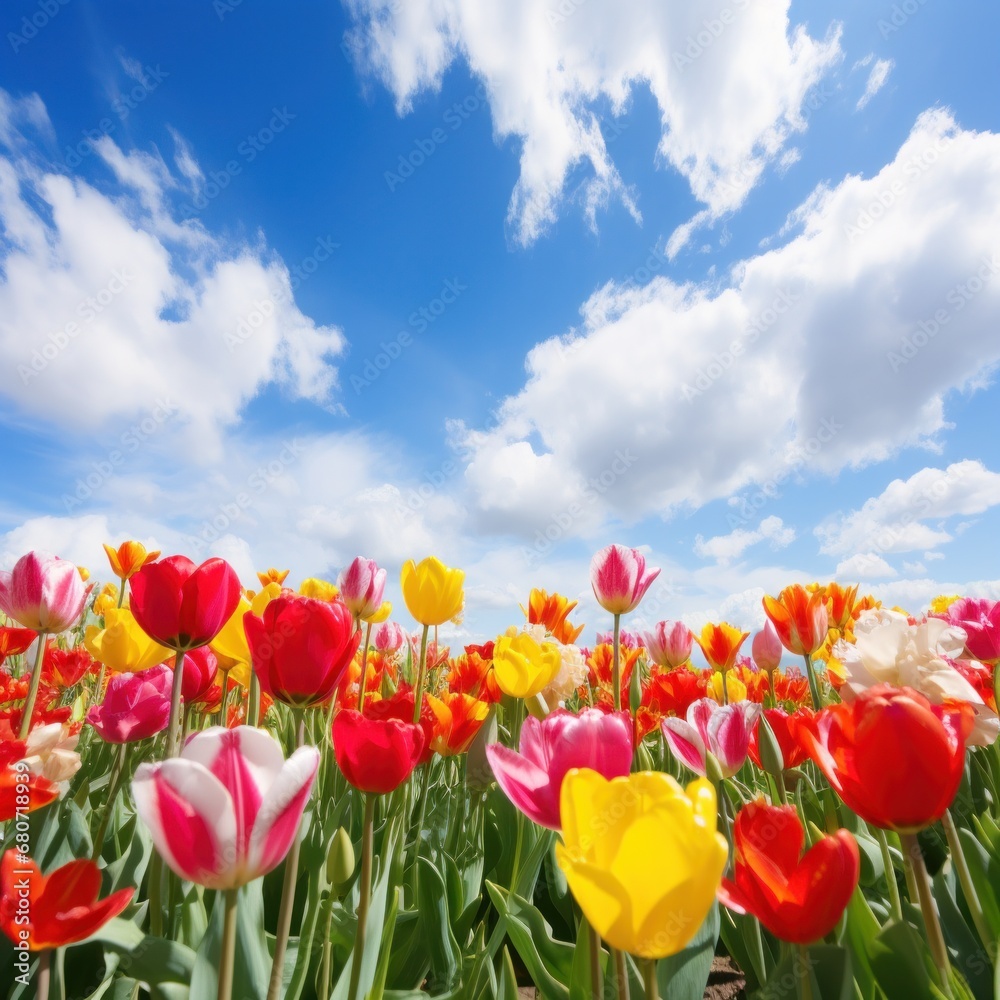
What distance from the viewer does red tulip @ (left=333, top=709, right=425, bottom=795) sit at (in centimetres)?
135

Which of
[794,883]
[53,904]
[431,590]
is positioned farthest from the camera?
[431,590]

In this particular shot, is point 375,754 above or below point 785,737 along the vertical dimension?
below

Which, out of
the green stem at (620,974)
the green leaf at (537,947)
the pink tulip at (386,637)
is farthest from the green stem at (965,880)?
the pink tulip at (386,637)

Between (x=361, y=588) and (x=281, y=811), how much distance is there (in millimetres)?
2559

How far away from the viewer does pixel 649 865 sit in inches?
27.8

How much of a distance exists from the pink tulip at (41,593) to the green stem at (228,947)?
6.69 feet

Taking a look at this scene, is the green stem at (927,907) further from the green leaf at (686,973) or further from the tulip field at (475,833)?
the green leaf at (686,973)

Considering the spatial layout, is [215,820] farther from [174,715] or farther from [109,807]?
[109,807]

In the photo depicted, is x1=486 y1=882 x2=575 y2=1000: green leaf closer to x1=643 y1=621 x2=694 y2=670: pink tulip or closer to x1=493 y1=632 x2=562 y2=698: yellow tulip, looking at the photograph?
x1=493 y1=632 x2=562 y2=698: yellow tulip

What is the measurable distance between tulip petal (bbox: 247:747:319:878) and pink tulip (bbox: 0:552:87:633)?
203 centimetres

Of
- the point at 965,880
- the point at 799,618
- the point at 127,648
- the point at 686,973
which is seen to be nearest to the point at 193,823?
the point at 686,973

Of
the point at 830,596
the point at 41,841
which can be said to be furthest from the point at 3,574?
the point at 830,596

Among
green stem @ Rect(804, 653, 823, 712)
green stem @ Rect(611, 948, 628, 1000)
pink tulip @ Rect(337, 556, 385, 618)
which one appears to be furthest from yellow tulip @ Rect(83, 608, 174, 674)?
green stem @ Rect(804, 653, 823, 712)

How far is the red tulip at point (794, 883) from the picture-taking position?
0.89m
